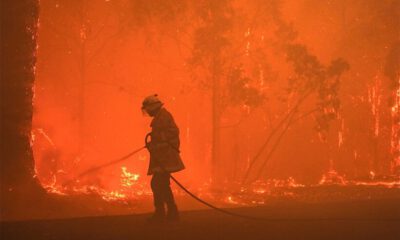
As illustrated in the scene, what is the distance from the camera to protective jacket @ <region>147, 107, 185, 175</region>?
709 cm

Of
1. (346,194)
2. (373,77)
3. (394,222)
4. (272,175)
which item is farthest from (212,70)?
(373,77)

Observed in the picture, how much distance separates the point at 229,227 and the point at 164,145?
4.91 ft

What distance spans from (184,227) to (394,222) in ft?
10.3

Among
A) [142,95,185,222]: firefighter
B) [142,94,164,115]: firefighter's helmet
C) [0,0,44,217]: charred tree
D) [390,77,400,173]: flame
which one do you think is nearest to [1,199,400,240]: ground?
[142,95,185,222]: firefighter

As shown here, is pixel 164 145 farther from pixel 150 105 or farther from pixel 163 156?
pixel 150 105

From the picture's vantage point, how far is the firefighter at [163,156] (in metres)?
7.08

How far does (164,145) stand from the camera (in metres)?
7.13

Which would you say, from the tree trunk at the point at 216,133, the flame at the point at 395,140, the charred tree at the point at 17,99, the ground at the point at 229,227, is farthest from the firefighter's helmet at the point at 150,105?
the flame at the point at 395,140

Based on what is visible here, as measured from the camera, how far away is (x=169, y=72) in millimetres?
27781

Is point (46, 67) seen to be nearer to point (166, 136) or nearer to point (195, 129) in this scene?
point (195, 129)

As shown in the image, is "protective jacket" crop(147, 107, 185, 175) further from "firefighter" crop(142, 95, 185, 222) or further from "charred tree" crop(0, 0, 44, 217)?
"charred tree" crop(0, 0, 44, 217)

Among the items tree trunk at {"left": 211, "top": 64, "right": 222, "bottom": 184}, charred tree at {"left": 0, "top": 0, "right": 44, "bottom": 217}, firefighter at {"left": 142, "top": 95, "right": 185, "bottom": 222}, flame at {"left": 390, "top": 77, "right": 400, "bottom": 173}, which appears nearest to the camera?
firefighter at {"left": 142, "top": 95, "right": 185, "bottom": 222}

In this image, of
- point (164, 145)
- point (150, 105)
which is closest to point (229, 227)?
point (164, 145)

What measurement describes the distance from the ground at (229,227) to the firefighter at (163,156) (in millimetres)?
356
